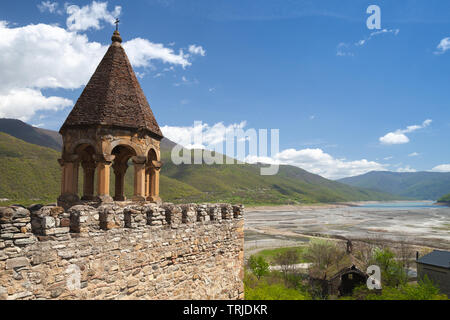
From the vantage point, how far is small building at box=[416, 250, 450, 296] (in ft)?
101

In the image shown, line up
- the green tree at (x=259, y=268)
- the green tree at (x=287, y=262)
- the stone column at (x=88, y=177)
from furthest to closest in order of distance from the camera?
the green tree at (x=287, y=262)
the green tree at (x=259, y=268)
the stone column at (x=88, y=177)

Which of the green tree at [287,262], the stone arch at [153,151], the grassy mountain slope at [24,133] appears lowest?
the green tree at [287,262]

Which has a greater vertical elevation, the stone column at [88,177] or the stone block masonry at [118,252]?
the stone column at [88,177]

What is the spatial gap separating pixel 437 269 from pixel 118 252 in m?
36.3

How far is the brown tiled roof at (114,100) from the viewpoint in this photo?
354 inches

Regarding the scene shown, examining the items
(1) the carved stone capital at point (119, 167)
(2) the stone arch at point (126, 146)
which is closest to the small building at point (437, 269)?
(1) the carved stone capital at point (119, 167)

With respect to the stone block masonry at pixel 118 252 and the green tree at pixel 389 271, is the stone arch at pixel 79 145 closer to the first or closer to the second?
the stone block masonry at pixel 118 252

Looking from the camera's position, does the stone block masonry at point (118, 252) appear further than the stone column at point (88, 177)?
No

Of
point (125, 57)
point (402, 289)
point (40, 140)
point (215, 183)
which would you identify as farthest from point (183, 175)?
point (125, 57)

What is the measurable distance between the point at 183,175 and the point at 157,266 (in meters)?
152

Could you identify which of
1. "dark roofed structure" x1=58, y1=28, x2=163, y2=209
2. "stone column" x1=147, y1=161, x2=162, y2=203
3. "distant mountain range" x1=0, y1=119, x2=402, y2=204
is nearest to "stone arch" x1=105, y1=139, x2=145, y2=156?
"dark roofed structure" x1=58, y1=28, x2=163, y2=209

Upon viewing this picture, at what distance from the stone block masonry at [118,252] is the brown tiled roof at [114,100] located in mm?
3096

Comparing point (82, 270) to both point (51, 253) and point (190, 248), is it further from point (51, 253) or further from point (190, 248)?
point (190, 248)

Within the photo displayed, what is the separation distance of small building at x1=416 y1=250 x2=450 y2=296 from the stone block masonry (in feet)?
102
